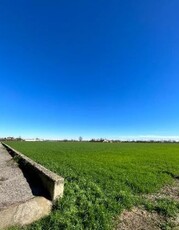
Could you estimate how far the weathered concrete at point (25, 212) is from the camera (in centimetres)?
510

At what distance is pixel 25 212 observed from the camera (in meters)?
5.51

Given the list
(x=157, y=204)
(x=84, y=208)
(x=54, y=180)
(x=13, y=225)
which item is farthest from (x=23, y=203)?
(x=157, y=204)

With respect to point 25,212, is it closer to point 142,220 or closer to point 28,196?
point 28,196

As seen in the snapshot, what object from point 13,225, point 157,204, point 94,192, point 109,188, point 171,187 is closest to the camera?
point 13,225

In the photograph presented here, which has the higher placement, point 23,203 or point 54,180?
point 54,180

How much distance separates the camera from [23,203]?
5652 millimetres

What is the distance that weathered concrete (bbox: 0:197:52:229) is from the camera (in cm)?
510

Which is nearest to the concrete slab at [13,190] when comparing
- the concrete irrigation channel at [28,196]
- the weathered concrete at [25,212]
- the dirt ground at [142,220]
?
the concrete irrigation channel at [28,196]

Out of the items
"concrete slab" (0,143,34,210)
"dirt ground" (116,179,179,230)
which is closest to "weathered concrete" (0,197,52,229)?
"concrete slab" (0,143,34,210)

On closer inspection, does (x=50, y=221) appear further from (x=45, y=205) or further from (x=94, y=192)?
(x=94, y=192)

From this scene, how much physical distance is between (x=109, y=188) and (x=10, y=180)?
470 cm

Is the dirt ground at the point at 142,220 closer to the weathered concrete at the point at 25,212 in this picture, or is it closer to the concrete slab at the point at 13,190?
the weathered concrete at the point at 25,212

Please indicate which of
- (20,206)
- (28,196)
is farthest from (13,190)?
(20,206)

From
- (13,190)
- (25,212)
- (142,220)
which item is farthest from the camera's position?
(13,190)
